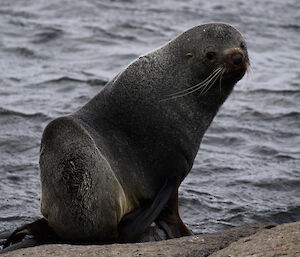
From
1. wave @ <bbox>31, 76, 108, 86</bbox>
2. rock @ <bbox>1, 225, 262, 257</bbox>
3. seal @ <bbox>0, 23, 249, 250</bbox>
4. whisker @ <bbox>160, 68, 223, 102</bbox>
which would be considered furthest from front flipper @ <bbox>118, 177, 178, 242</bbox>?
wave @ <bbox>31, 76, 108, 86</bbox>

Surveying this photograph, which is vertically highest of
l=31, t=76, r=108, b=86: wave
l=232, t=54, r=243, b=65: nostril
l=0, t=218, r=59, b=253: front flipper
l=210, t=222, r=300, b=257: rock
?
l=232, t=54, r=243, b=65: nostril

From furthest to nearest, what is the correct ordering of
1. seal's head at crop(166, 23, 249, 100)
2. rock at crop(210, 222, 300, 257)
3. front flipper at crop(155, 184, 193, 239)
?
seal's head at crop(166, 23, 249, 100) → front flipper at crop(155, 184, 193, 239) → rock at crop(210, 222, 300, 257)

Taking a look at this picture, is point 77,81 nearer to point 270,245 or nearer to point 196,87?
point 196,87

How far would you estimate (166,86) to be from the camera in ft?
25.2

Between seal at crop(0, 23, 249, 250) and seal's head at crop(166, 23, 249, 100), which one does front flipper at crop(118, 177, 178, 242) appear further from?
seal's head at crop(166, 23, 249, 100)

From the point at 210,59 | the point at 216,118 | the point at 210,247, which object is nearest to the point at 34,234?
the point at 210,247

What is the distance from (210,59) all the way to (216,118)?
399 centimetres

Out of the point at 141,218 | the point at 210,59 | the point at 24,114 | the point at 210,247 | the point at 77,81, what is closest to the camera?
the point at 210,247

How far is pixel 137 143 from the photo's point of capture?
7.50 meters

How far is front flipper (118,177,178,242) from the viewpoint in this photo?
7.15 m

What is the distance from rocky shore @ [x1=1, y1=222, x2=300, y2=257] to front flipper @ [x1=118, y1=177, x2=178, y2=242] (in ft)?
2.03

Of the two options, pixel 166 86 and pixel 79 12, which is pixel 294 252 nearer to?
pixel 166 86

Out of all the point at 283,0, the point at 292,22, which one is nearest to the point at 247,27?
the point at 292,22

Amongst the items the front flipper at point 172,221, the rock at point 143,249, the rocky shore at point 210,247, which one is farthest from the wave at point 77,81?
the rock at point 143,249
